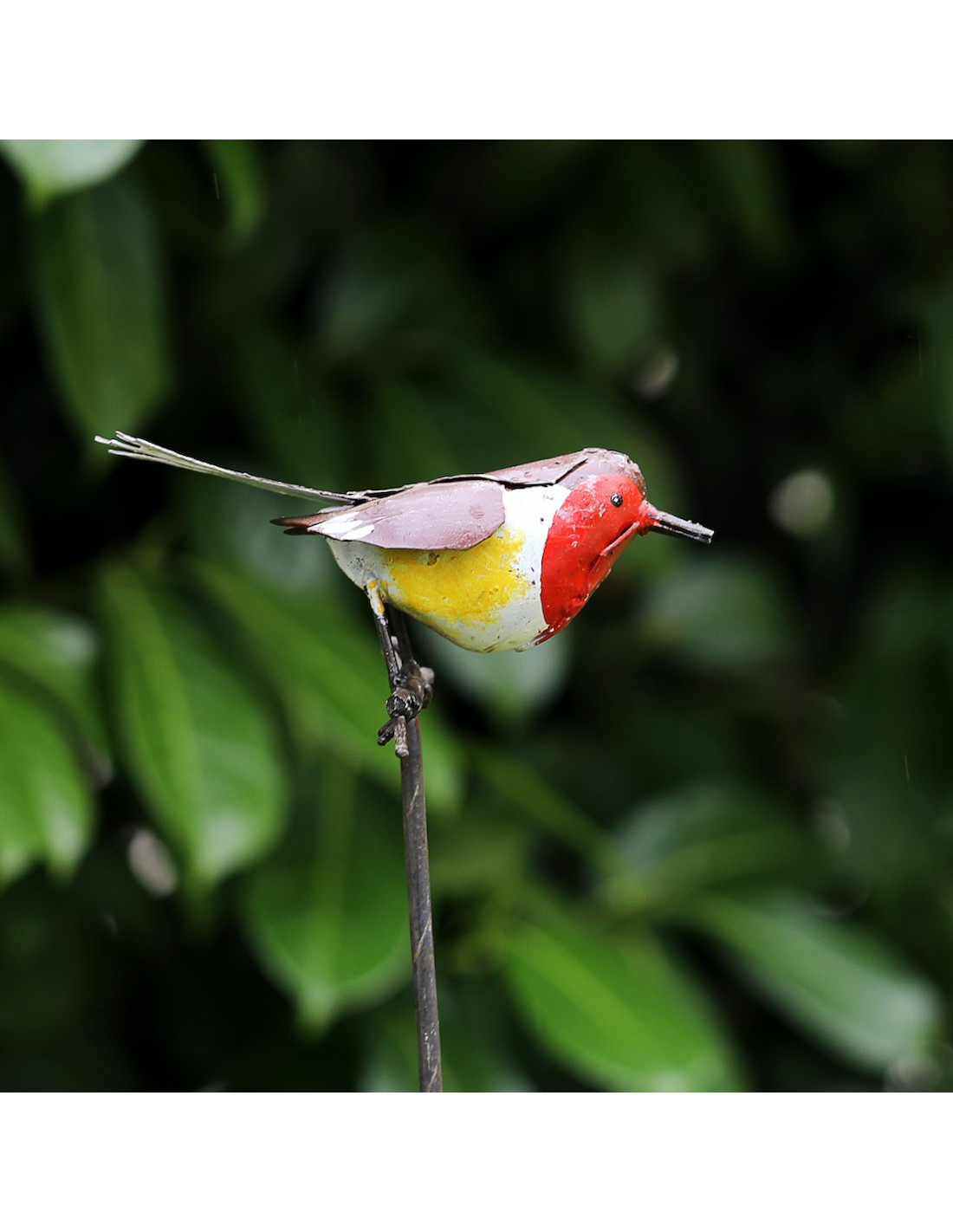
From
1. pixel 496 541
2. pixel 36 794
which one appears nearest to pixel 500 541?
pixel 496 541

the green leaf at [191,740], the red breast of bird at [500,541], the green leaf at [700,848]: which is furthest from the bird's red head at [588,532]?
the green leaf at [700,848]

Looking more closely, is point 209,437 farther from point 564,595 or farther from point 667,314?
point 564,595

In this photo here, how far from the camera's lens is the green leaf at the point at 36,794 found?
0.57 meters

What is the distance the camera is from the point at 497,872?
819mm

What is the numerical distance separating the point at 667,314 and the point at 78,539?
51 centimetres

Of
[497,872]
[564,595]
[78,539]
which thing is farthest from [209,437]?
[564,595]

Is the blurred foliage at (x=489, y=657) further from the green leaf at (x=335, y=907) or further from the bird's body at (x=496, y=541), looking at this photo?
the bird's body at (x=496, y=541)

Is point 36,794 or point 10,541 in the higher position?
point 10,541

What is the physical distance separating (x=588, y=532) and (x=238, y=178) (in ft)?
1.55

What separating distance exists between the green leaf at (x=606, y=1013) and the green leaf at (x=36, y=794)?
0.99 ft

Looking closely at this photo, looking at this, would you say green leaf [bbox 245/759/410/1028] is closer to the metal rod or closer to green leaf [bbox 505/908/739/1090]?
green leaf [bbox 505/908/739/1090]

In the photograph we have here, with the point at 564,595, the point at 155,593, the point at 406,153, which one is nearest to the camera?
the point at 564,595

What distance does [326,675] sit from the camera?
68 centimetres

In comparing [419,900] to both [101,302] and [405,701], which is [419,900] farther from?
[101,302]
